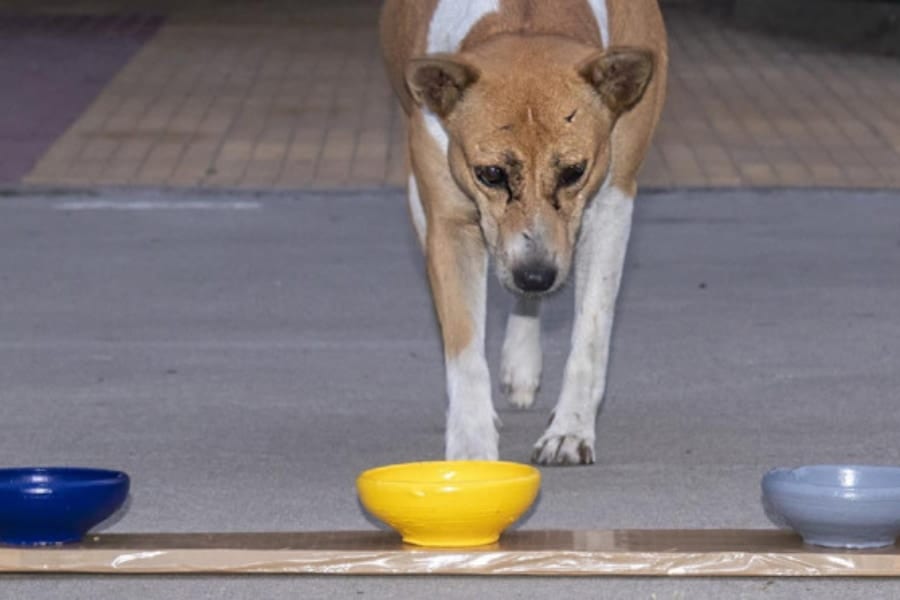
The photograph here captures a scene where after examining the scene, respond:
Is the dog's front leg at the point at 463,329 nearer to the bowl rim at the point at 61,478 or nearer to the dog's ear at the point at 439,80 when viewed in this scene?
the dog's ear at the point at 439,80

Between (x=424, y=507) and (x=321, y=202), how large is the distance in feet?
24.2

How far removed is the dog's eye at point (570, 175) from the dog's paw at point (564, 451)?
0.87 m

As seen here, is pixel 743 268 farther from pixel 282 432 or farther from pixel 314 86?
pixel 314 86

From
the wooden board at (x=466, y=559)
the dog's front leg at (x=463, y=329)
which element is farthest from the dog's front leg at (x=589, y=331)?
the wooden board at (x=466, y=559)

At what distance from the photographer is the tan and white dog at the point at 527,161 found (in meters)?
5.11

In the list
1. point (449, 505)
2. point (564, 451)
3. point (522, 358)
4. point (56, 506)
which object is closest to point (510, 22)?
point (564, 451)

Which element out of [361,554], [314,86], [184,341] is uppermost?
[361,554]

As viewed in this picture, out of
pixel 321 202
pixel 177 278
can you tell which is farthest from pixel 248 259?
pixel 321 202

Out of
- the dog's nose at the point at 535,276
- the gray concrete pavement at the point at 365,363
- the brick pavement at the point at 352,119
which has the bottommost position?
the brick pavement at the point at 352,119

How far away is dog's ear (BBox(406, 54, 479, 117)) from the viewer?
518 cm

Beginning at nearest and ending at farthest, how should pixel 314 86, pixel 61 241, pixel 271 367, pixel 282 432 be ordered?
1. pixel 282 432
2. pixel 271 367
3. pixel 61 241
4. pixel 314 86

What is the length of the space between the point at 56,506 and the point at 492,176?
1.41 meters

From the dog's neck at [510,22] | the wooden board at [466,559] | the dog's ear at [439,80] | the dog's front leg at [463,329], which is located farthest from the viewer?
the dog's neck at [510,22]

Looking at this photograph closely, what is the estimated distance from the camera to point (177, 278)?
934 centimetres
